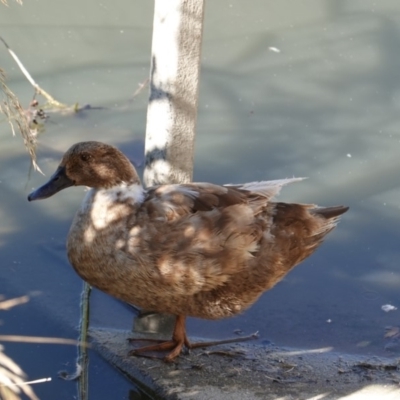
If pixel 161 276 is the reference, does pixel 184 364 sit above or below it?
below

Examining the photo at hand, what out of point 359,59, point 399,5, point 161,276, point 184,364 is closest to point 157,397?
point 184,364

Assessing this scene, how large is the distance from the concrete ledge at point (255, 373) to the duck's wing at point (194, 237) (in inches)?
16.1

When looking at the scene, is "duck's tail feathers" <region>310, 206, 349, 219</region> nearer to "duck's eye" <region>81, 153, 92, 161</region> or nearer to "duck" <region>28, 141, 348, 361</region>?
"duck" <region>28, 141, 348, 361</region>

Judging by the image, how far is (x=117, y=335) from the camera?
13.1 feet

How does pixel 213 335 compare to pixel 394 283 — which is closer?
pixel 213 335

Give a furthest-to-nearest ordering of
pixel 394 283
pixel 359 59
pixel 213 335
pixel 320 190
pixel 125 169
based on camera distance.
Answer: pixel 359 59 → pixel 320 190 → pixel 394 283 → pixel 213 335 → pixel 125 169

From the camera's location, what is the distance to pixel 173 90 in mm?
3893

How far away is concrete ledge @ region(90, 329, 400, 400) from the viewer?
11.7ft

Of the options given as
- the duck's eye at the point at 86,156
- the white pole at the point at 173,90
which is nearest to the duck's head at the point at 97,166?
the duck's eye at the point at 86,156

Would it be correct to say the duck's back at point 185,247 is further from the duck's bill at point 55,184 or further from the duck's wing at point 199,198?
the duck's bill at point 55,184

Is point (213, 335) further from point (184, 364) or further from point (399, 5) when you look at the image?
point (399, 5)

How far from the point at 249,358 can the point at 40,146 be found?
6.95 ft

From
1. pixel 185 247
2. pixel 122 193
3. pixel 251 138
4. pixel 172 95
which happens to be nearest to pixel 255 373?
pixel 185 247

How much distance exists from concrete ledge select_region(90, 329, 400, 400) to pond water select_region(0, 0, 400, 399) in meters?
0.11
